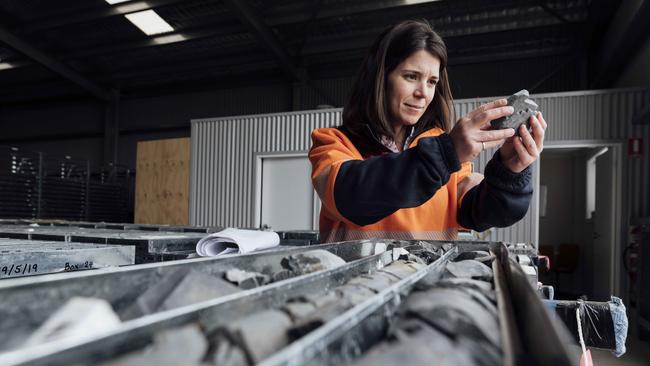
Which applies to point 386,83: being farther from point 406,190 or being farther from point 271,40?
point 271,40

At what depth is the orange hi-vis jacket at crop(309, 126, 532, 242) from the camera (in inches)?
37.6

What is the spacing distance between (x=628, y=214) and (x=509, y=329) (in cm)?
519

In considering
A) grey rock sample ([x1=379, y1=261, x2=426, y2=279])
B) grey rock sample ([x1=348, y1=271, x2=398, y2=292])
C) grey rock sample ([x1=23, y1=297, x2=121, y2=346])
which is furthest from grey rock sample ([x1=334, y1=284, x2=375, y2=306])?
grey rock sample ([x1=23, y1=297, x2=121, y2=346])

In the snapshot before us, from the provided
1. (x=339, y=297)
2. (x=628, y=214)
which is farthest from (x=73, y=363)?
(x=628, y=214)

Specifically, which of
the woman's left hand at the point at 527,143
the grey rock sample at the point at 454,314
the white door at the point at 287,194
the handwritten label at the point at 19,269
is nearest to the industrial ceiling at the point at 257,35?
the white door at the point at 287,194

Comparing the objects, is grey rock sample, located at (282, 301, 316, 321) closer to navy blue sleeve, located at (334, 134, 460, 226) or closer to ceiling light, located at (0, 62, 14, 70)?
navy blue sleeve, located at (334, 134, 460, 226)

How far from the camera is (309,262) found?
624 mm

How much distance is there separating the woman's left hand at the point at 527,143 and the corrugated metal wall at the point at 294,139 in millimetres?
3939

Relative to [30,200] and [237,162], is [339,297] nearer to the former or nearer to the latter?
[237,162]

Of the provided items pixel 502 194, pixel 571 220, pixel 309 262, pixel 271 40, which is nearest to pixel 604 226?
pixel 571 220

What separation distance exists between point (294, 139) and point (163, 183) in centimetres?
223

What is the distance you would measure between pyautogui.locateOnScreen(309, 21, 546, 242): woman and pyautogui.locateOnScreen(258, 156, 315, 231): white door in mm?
4250

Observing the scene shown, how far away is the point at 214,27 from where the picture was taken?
6.87m

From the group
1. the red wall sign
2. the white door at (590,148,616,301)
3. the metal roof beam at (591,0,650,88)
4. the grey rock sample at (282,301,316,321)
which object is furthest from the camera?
the white door at (590,148,616,301)
